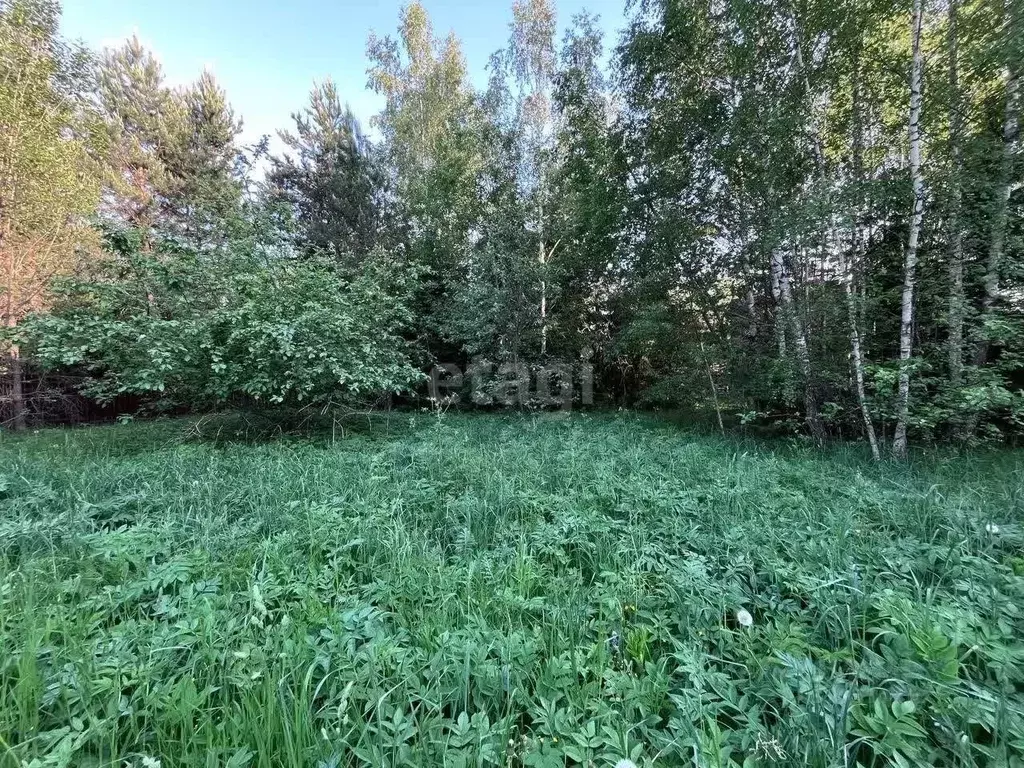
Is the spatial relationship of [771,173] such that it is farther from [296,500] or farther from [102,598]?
[102,598]

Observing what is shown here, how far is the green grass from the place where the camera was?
1018 mm

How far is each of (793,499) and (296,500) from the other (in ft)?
11.6

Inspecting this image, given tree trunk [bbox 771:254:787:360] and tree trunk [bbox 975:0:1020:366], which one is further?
tree trunk [bbox 771:254:787:360]

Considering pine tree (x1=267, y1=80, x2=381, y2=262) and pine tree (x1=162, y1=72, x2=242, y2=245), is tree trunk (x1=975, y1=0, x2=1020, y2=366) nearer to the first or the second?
pine tree (x1=267, y1=80, x2=381, y2=262)

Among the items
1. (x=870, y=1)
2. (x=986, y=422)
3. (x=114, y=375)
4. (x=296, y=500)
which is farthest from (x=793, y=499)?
(x=114, y=375)

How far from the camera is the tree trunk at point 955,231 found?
401 cm

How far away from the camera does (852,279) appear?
5.07 metres

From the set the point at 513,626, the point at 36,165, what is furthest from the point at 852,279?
the point at 36,165

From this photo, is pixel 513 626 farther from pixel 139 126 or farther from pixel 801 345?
pixel 139 126

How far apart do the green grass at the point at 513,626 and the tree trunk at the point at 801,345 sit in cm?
255

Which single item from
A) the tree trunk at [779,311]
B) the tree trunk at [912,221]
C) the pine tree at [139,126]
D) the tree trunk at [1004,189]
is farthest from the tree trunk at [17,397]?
the tree trunk at [1004,189]

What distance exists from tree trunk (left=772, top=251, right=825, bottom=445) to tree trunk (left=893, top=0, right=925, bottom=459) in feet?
3.26

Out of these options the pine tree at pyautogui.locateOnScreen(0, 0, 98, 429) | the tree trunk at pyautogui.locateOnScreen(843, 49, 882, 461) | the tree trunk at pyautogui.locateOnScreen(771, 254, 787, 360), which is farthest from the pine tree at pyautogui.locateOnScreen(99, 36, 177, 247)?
the tree trunk at pyautogui.locateOnScreen(843, 49, 882, 461)

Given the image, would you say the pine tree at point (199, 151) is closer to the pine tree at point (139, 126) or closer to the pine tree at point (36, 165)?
the pine tree at point (139, 126)
